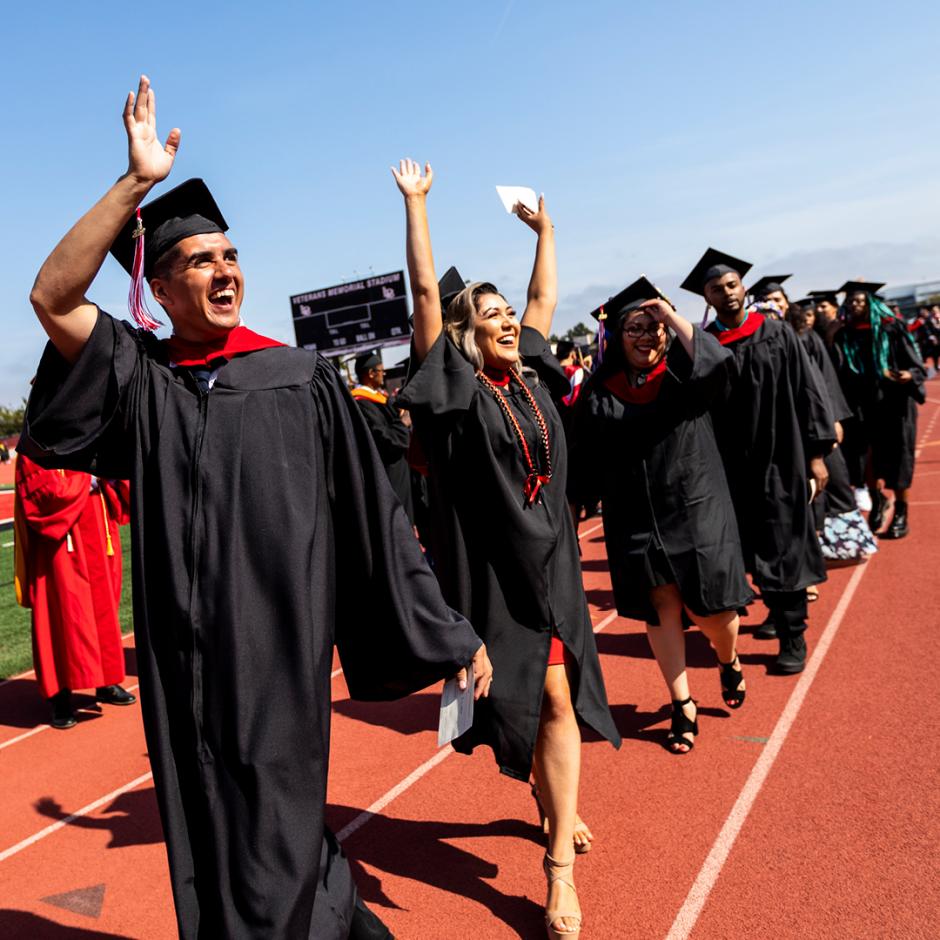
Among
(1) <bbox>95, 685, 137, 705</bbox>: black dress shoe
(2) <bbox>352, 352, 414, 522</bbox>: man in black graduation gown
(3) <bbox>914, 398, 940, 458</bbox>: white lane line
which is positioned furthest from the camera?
(3) <bbox>914, 398, 940, 458</bbox>: white lane line

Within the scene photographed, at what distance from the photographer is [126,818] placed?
438 cm

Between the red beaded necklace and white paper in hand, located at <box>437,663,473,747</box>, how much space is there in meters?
0.85

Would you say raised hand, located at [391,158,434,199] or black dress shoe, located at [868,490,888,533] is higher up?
raised hand, located at [391,158,434,199]

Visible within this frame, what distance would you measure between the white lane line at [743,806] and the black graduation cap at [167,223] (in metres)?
2.47

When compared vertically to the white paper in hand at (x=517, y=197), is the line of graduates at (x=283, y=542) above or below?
below

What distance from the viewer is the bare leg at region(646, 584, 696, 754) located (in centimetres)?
430

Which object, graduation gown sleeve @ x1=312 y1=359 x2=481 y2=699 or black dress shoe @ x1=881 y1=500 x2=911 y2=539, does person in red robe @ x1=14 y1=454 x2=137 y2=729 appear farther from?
black dress shoe @ x1=881 y1=500 x2=911 y2=539

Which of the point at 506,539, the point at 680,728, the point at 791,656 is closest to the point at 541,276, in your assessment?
the point at 506,539

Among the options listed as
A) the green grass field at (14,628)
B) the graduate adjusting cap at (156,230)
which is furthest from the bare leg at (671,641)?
the green grass field at (14,628)

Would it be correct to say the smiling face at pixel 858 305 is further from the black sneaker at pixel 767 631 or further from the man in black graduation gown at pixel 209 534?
the man in black graduation gown at pixel 209 534

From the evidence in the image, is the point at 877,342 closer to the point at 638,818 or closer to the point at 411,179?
the point at 638,818

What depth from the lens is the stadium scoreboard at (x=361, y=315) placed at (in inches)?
1013

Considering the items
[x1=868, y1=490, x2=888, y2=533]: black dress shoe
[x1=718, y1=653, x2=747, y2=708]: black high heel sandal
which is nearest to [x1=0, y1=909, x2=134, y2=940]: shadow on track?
[x1=718, y1=653, x2=747, y2=708]: black high heel sandal

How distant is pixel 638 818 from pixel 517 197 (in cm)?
252
